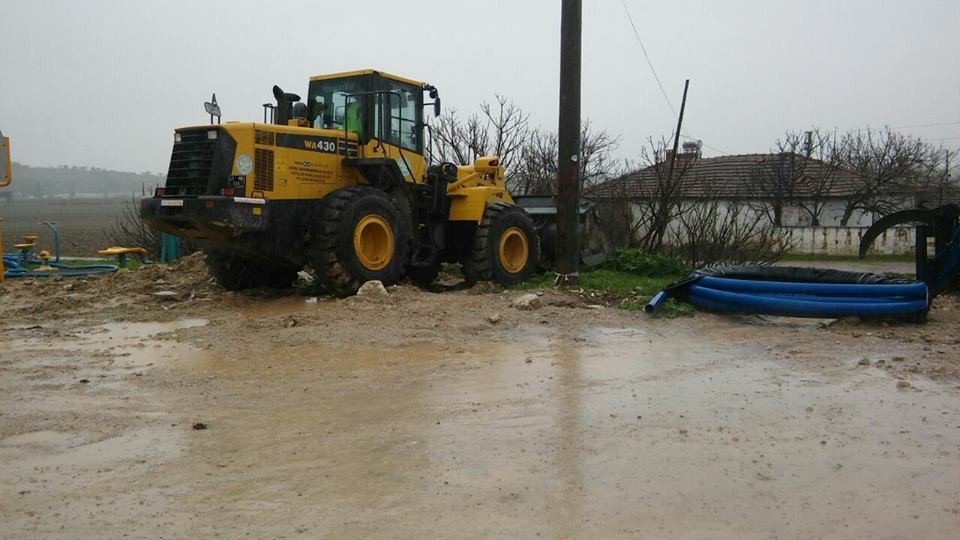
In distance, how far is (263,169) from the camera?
1137cm

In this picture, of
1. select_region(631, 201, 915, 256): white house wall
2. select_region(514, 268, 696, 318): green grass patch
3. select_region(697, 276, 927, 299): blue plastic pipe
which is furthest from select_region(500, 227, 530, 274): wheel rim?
select_region(631, 201, 915, 256): white house wall

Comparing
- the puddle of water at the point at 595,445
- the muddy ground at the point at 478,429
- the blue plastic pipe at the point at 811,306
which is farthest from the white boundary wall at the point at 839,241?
the puddle of water at the point at 595,445

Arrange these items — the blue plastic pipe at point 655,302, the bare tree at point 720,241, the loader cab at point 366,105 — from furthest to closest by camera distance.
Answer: the bare tree at point 720,241 < the loader cab at point 366,105 < the blue plastic pipe at point 655,302

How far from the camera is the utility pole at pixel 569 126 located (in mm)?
13039

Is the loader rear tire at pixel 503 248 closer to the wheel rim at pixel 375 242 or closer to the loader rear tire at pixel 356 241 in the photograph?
the loader rear tire at pixel 356 241

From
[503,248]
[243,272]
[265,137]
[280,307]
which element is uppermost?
[265,137]

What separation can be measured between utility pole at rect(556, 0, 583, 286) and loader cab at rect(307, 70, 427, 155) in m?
2.41

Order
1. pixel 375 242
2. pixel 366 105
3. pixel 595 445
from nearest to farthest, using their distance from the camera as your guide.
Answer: pixel 595 445 < pixel 375 242 < pixel 366 105

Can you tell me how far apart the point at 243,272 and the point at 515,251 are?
14.7 ft

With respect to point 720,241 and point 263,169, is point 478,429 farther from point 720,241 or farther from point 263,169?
point 720,241

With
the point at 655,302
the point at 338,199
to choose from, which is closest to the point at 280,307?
the point at 338,199

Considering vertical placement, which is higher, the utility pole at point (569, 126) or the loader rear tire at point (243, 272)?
the utility pole at point (569, 126)

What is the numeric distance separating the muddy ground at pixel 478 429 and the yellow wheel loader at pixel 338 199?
1.87 meters

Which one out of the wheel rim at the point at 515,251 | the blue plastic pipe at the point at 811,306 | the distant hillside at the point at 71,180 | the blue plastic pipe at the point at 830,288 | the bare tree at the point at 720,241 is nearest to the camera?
the blue plastic pipe at the point at 811,306
